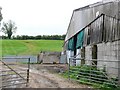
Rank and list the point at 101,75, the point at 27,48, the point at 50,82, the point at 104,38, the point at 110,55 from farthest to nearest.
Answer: the point at 27,48 → the point at 104,38 → the point at 110,55 → the point at 50,82 → the point at 101,75

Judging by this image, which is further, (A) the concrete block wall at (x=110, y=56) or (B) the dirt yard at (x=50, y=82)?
(A) the concrete block wall at (x=110, y=56)

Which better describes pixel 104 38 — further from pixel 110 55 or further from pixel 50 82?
pixel 50 82

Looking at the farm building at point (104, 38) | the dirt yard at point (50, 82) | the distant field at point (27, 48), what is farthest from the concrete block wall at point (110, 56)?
the distant field at point (27, 48)

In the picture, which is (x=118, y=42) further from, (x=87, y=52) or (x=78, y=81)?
(x=87, y=52)

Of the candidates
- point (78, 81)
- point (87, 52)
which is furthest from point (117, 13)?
point (87, 52)

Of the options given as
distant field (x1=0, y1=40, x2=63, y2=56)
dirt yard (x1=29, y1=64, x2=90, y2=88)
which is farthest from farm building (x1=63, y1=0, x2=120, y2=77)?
distant field (x1=0, y1=40, x2=63, y2=56)

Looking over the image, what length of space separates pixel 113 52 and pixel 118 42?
2.73ft

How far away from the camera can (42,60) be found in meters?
34.9

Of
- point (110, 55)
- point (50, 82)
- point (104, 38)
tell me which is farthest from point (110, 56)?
point (50, 82)

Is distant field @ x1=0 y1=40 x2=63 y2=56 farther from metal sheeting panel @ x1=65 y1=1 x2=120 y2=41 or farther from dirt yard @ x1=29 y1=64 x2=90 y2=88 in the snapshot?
dirt yard @ x1=29 y1=64 x2=90 y2=88

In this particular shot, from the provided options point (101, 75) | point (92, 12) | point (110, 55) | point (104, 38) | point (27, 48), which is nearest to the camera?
point (101, 75)

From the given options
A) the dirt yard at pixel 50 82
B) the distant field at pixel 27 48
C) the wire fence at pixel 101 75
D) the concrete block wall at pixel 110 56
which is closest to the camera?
the wire fence at pixel 101 75

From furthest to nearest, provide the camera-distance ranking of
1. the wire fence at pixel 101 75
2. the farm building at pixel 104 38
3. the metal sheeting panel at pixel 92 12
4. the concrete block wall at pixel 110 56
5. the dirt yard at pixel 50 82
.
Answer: the metal sheeting panel at pixel 92 12 < the farm building at pixel 104 38 < the concrete block wall at pixel 110 56 < the dirt yard at pixel 50 82 < the wire fence at pixel 101 75

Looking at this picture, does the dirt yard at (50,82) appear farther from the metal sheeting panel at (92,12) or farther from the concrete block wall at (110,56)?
the metal sheeting panel at (92,12)
